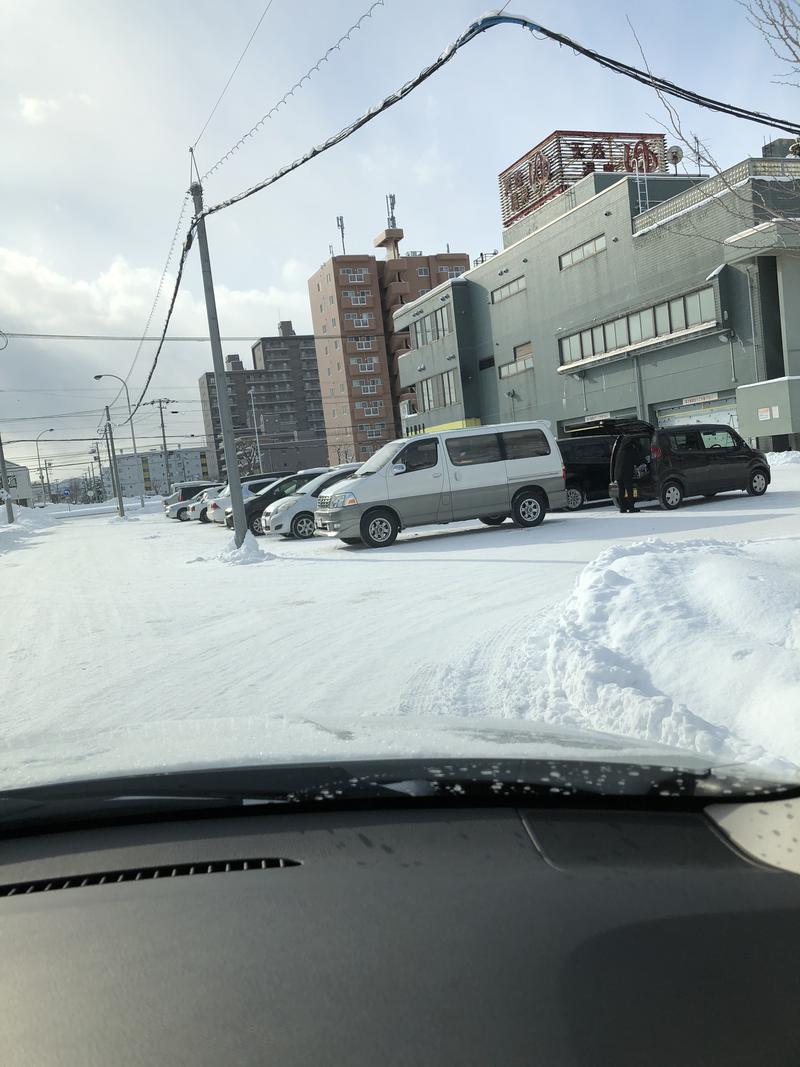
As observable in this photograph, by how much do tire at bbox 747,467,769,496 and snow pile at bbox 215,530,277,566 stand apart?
34.4 feet

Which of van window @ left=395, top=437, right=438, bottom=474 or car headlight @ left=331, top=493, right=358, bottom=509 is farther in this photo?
van window @ left=395, top=437, right=438, bottom=474

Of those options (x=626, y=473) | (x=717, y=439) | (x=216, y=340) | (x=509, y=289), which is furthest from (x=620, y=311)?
(x=216, y=340)

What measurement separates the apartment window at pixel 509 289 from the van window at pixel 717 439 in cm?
2948

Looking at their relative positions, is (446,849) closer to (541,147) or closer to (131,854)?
(131,854)

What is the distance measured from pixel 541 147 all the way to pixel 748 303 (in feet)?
67.5

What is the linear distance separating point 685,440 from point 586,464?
2607 millimetres

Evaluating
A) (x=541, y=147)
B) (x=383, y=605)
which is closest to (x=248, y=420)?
(x=541, y=147)

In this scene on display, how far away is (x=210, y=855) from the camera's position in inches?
72.2

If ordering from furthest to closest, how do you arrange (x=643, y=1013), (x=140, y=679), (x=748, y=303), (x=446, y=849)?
(x=748, y=303), (x=140, y=679), (x=446, y=849), (x=643, y=1013)

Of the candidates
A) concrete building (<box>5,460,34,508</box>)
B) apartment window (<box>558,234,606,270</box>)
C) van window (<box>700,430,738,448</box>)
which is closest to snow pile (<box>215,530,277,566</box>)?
van window (<box>700,430,738,448</box>)

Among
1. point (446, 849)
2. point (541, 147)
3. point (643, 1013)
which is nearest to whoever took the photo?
point (643, 1013)

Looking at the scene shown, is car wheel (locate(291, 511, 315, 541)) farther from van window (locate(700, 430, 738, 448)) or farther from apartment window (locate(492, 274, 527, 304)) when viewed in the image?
apartment window (locate(492, 274, 527, 304))

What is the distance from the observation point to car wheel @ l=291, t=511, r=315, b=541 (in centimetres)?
1922

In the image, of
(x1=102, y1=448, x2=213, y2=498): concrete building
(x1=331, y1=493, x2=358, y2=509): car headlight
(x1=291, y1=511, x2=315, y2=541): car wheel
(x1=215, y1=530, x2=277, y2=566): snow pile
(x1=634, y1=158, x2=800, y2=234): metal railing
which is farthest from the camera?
(x1=102, y1=448, x2=213, y2=498): concrete building
